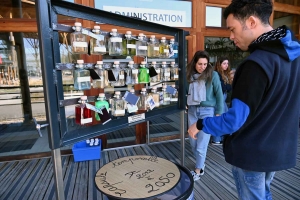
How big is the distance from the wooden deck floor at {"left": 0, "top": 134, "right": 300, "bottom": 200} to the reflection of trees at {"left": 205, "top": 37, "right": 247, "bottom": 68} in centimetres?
175

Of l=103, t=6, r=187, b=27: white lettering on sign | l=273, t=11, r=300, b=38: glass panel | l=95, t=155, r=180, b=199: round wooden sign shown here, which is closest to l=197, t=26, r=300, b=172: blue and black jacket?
l=95, t=155, r=180, b=199: round wooden sign

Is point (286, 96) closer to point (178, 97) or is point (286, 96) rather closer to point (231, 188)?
point (178, 97)

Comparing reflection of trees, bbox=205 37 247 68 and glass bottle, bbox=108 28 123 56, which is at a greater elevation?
reflection of trees, bbox=205 37 247 68

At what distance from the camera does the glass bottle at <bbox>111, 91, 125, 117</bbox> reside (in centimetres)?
146

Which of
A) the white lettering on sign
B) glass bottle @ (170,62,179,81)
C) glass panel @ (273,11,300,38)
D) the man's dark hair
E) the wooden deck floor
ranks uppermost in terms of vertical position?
glass panel @ (273,11,300,38)

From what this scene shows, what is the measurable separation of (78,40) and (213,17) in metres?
2.97

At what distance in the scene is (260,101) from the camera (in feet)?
3.25

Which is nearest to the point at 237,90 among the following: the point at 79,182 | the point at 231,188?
the point at 231,188

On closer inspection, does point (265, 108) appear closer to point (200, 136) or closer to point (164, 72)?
point (164, 72)

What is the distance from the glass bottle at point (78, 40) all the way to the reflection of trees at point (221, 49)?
9.20 feet

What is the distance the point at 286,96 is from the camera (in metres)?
1.03

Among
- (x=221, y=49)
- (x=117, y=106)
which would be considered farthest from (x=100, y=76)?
(x=221, y=49)

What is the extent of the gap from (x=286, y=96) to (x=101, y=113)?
1.02 metres

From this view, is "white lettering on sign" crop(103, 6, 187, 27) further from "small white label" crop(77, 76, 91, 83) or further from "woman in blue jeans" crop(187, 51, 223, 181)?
"small white label" crop(77, 76, 91, 83)
